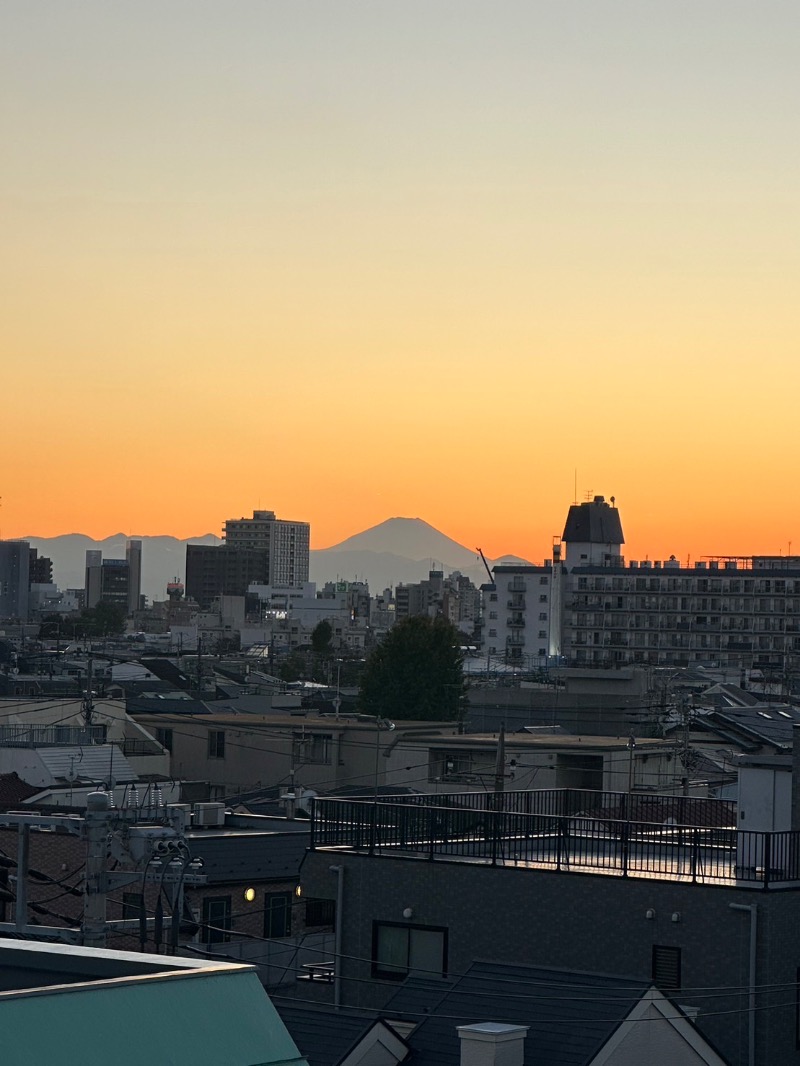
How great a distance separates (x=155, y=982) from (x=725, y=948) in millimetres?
12546

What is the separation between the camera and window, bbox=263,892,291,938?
93.0 feet

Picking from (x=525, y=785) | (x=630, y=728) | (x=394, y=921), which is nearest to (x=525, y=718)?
(x=630, y=728)

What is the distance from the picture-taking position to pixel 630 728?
237 ft

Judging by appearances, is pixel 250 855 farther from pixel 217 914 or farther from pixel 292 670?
pixel 292 670

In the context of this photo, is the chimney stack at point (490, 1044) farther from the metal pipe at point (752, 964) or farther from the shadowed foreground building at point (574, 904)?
the metal pipe at point (752, 964)

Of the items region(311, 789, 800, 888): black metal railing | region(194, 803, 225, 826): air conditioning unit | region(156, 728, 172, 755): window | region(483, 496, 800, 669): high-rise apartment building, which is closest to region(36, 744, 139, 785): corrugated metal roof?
region(156, 728, 172, 755): window

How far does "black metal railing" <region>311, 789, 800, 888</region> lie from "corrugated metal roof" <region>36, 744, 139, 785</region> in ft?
79.6

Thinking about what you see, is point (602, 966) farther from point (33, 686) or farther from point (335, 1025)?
point (33, 686)

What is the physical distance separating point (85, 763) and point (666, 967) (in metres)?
31.8

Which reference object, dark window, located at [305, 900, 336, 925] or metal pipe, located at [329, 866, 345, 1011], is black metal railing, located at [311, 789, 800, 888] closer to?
metal pipe, located at [329, 866, 345, 1011]

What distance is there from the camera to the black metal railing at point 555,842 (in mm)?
20016

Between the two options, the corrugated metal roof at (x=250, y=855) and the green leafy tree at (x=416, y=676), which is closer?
the corrugated metal roof at (x=250, y=855)

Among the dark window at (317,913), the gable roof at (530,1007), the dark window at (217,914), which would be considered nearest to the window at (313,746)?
the dark window at (317,913)

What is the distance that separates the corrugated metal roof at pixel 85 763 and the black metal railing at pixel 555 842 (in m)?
24.3
